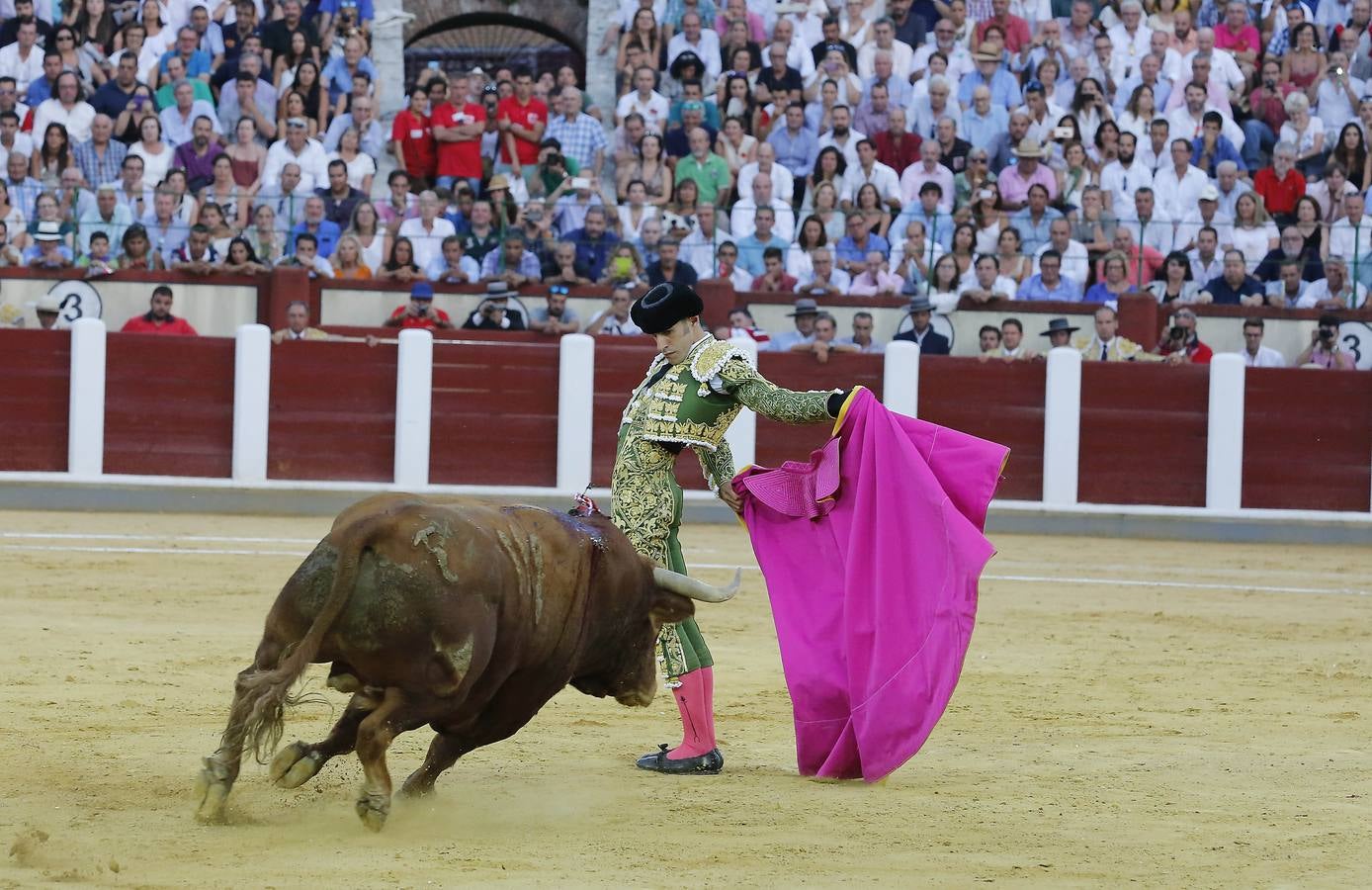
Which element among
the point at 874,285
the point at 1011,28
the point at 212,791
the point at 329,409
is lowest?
the point at 212,791

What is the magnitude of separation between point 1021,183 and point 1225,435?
1.84 metres

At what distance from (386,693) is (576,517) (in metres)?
0.64

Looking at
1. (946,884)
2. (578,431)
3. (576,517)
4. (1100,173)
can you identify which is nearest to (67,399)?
(578,431)

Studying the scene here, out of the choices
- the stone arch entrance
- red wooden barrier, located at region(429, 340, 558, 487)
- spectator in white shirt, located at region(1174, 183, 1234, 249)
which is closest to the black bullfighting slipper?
red wooden barrier, located at region(429, 340, 558, 487)

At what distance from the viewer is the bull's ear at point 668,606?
13.7 feet

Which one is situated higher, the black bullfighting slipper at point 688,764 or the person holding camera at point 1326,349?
the person holding camera at point 1326,349

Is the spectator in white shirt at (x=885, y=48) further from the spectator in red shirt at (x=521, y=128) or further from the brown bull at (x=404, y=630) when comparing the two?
the brown bull at (x=404, y=630)

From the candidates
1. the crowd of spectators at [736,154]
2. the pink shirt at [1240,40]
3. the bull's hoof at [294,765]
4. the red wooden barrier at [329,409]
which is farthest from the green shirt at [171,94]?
the bull's hoof at [294,765]

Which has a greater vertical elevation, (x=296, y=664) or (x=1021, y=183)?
(x=1021, y=183)

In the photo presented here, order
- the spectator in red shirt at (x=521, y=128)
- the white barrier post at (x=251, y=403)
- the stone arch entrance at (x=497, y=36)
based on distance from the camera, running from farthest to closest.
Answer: the stone arch entrance at (x=497, y=36)
the spectator in red shirt at (x=521, y=128)
the white barrier post at (x=251, y=403)

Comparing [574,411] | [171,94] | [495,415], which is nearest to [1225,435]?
[574,411]

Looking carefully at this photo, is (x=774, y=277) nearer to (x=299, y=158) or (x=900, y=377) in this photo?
(x=900, y=377)

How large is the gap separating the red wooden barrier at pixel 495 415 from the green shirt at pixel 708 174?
1306 mm

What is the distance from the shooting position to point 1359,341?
1102 centimetres
